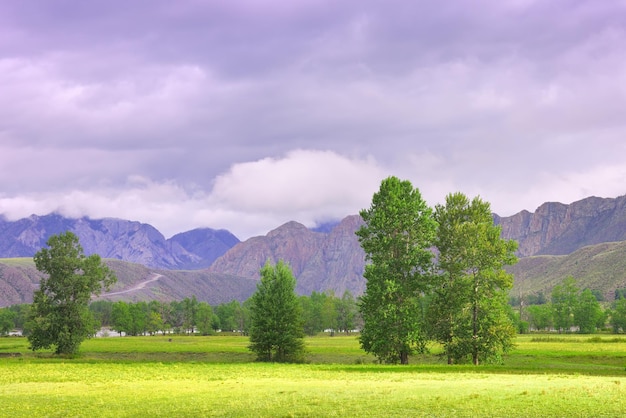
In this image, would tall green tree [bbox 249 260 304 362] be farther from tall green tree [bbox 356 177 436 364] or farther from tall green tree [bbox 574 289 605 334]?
tall green tree [bbox 574 289 605 334]

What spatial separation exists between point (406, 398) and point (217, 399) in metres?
11.4

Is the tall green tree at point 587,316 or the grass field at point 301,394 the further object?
the tall green tree at point 587,316

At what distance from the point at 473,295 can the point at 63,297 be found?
6964cm

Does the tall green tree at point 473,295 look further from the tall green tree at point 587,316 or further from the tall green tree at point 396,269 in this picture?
the tall green tree at point 587,316

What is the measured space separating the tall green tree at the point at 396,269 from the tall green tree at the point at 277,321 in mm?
16161

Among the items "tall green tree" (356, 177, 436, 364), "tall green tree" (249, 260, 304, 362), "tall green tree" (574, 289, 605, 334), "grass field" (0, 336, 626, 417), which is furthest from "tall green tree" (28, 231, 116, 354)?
"tall green tree" (574, 289, 605, 334)

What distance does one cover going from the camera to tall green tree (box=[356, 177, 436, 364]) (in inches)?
2586

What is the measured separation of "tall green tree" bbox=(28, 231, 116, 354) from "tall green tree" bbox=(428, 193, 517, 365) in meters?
61.2

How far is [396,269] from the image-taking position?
67500 millimetres

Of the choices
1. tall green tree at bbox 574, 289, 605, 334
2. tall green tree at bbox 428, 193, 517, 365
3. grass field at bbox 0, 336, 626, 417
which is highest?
tall green tree at bbox 428, 193, 517, 365

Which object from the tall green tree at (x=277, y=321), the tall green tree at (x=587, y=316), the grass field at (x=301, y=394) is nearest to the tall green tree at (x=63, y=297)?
the tall green tree at (x=277, y=321)

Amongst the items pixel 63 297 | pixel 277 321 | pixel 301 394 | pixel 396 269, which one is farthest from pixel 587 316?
pixel 301 394

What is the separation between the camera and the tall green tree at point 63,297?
305 feet

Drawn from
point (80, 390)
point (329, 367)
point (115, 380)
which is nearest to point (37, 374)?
point (115, 380)
